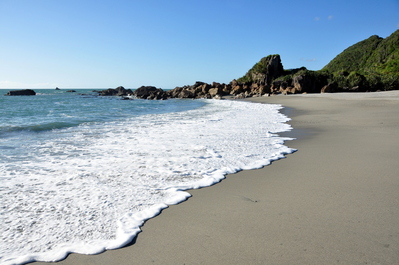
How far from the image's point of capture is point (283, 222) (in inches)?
109

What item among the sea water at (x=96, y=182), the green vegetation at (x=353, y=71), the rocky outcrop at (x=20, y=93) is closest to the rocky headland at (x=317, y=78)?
the green vegetation at (x=353, y=71)

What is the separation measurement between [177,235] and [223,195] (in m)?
1.13

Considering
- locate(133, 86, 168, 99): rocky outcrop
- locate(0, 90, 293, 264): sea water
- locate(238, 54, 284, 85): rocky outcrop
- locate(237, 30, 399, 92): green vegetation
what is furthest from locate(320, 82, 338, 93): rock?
locate(0, 90, 293, 264): sea water

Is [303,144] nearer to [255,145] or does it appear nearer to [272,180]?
[255,145]

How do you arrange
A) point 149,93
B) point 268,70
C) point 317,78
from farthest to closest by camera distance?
point 149,93 → point 268,70 → point 317,78

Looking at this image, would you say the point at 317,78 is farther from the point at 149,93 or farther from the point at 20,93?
the point at 20,93

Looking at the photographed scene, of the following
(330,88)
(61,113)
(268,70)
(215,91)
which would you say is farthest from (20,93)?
(330,88)

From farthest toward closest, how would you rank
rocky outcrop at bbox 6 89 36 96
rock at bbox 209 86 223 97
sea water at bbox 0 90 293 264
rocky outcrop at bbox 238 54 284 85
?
rocky outcrop at bbox 6 89 36 96, rocky outcrop at bbox 238 54 284 85, rock at bbox 209 86 223 97, sea water at bbox 0 90 293 264

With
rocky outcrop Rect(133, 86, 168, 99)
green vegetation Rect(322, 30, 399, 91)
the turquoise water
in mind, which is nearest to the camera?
the turquoise water

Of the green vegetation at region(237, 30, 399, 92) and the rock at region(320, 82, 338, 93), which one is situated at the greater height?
the green vegetation at region(237, 30, 399, 92)

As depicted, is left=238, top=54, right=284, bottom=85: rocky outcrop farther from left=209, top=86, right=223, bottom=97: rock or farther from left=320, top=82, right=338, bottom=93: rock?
left=320, top=82, right=338, bottom=93: rock

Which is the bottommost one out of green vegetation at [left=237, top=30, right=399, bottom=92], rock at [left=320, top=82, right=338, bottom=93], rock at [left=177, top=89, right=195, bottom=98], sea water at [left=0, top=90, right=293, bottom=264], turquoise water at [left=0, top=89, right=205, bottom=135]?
sea water at [left=0, top=90, right=293, bottom=264]

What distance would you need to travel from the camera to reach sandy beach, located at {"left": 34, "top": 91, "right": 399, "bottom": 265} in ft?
7.37

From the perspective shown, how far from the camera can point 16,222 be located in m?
2.84
